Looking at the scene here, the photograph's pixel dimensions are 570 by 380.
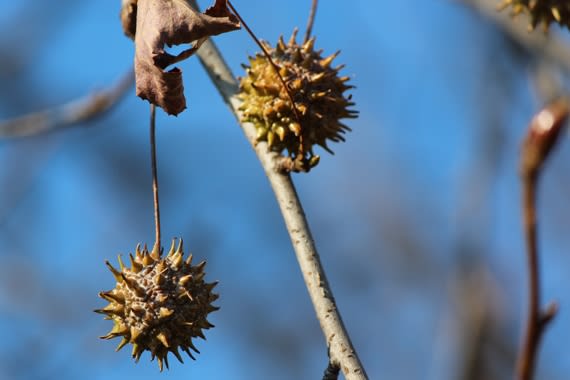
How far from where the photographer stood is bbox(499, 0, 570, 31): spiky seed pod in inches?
106

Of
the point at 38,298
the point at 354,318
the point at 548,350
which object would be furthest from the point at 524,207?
the point at 354,318

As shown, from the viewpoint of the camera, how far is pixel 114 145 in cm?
1157

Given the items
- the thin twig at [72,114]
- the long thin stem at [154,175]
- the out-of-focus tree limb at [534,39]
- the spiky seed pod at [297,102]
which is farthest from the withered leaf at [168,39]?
the out-of-focus tree limb at [534,39]

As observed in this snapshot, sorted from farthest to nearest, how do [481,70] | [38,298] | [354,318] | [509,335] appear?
1. [354,318]
2. [38,298]
3. [509,335]
4. [481,70]

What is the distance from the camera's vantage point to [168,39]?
6.80 ft

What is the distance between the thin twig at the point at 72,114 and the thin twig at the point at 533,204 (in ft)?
9.86

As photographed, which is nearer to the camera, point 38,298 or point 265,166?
point 265,166

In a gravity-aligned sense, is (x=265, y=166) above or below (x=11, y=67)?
below

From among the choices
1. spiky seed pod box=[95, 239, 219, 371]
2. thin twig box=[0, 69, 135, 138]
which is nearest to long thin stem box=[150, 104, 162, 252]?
spiky seed pod box=[95, 239, 219, 371]

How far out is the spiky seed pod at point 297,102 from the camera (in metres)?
2.43

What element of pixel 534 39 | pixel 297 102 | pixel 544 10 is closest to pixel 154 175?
pixel 297 102

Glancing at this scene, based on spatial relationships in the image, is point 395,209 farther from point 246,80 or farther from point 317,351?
point 246,80

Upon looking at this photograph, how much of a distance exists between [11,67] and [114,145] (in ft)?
6.19

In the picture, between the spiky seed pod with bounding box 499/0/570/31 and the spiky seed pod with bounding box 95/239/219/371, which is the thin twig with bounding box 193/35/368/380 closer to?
the spiky seed pod with bounding box 95/239/219/371
